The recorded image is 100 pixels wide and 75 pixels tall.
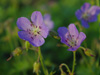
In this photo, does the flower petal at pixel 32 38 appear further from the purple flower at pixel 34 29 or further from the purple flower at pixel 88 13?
the purple flower at pixel 88 13

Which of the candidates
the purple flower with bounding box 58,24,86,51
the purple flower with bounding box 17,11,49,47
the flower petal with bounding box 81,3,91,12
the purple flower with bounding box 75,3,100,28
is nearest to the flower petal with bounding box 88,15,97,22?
the purple flower with bounding box 75,3,100,28

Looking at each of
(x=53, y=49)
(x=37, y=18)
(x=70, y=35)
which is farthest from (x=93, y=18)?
(x=53, y=49)

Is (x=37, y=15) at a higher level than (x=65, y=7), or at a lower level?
higher

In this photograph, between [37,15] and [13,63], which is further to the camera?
[13,63]

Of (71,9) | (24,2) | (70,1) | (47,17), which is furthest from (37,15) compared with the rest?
(24,2)

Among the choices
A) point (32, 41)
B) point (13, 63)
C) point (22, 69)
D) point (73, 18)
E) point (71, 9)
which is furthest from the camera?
point (71, 9)

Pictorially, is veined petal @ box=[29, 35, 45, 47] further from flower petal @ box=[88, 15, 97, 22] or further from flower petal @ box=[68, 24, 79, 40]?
flower petal @ box=[88, 15, 97, 22]

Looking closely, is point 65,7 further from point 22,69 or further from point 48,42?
point 22,69
